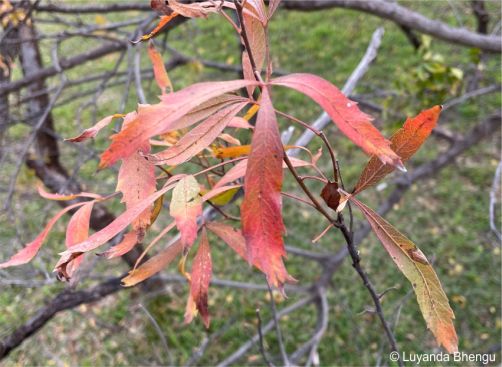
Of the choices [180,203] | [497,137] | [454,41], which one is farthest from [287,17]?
[180,203]

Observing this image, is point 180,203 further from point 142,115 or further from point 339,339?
point 339,339

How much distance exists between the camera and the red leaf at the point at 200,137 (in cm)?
52

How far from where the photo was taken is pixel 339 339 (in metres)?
2.32

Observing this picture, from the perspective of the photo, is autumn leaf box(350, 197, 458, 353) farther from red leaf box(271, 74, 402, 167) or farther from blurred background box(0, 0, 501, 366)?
blurred background box(0, 0, 501, 366)

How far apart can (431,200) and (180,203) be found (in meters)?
2.91

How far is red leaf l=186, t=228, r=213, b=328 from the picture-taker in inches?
24.2

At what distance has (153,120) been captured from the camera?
0.43 m

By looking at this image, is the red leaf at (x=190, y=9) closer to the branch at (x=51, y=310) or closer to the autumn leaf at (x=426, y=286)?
the autumn leaf at (x=426, y=286)

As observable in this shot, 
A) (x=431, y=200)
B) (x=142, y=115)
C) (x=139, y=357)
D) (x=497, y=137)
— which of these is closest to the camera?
(x=142, y=115)

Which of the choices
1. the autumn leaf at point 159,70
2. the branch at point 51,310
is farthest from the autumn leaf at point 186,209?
Result: the branch at point 51,310

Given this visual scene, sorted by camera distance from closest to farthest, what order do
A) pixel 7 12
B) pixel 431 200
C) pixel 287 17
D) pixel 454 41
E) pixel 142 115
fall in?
pixel 142 115 < pixel 7 12 < pixel 454 41 < pixel 431 200 < pixel 287 17

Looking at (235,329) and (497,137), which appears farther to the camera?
(497,137)

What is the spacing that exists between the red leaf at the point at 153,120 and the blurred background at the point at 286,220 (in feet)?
2.80

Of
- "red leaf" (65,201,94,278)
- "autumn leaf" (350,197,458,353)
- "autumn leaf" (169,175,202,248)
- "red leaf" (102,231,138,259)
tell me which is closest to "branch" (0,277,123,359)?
"red leaf" (65,201,94,278)
